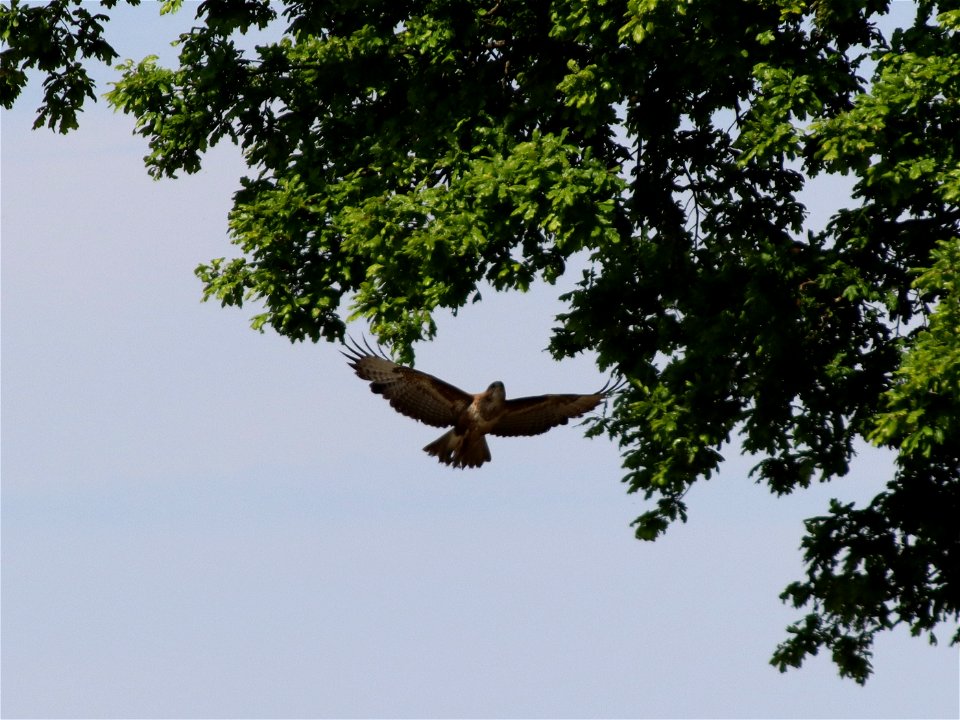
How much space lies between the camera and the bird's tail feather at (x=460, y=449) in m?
20.3

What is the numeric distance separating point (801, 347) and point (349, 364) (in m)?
4.87

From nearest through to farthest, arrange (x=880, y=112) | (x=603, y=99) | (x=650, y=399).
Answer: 1. (x=880, y=112)
2. (x=603, y=99)
3. (x=650, y=399)

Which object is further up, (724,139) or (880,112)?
(724,139)

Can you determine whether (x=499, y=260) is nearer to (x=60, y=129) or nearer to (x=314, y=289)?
(x=314, y=289)

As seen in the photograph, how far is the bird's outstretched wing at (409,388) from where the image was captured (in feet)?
64.8

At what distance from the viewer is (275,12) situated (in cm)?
2117

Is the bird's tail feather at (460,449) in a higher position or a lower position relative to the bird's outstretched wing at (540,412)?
lower

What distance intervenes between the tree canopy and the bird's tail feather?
142 cm

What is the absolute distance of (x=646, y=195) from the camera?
20844mm

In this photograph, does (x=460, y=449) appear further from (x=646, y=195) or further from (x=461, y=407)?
(x=646, y=195)

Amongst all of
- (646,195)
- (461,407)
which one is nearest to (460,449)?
(461,407)

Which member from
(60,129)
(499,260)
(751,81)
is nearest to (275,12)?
(60,129)

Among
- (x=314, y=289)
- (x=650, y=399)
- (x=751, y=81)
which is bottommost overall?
(x=650, y=399)

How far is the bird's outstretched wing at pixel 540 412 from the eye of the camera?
20094mm
